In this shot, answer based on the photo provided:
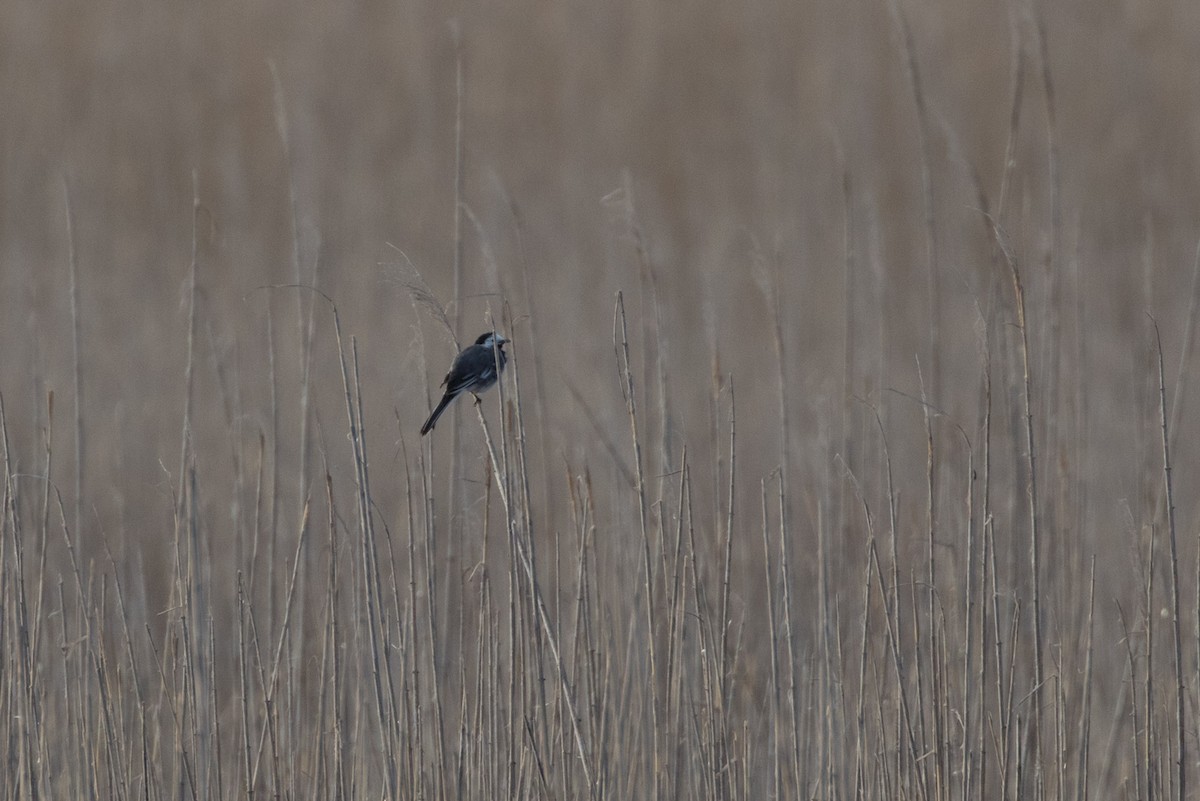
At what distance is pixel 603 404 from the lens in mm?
6438

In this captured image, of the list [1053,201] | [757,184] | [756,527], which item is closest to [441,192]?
[757,184]

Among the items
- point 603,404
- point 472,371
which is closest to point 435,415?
point 472,371

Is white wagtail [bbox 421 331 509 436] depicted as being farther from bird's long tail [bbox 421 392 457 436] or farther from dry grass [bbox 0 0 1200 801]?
dry grass [bbox 0 0 1200 801]

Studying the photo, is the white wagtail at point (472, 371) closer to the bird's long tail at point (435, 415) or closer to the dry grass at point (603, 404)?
the bird's long tail at point (435, 415)

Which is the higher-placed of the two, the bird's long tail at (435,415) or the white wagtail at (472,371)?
the white wagtail at (472,371)

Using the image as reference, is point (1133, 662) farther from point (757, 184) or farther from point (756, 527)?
point (757, 184)

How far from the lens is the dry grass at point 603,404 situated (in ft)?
10.5

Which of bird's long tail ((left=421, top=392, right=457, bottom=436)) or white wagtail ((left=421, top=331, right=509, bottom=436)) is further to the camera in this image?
white wagtail ((left=421, top=331, right=509, bottom=436))

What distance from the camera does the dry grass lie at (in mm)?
3186

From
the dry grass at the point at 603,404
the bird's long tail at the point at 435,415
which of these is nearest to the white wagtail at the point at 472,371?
the bird's long tail at the point at 435,415

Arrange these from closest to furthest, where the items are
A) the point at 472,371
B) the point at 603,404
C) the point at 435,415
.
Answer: the point at 435,415 → the point at 472,371 → the point at 603,404

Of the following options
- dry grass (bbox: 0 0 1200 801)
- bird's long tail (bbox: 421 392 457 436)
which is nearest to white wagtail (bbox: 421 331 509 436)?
bird's long tail (bbox: 421 392 457 436)

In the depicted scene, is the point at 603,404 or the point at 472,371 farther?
the point at 603,404

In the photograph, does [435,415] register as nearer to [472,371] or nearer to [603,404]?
[472,371]
